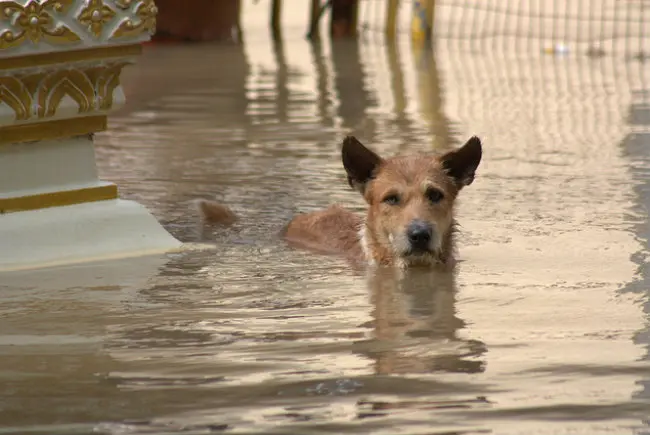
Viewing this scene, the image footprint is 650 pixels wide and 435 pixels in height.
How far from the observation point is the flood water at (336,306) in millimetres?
3990

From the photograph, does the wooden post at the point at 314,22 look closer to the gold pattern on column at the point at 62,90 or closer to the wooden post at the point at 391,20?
the wooden post at the point at 391,20

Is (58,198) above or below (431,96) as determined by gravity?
above

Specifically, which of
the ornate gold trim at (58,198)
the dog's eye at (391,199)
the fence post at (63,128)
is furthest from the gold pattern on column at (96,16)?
the dog's eye at (391,199)

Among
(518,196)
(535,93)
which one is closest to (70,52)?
(518,196)

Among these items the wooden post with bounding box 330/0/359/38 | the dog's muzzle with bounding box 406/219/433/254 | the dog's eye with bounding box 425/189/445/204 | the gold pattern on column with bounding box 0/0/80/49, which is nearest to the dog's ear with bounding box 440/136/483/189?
the dog's eye with bounding box 425/189/445/204

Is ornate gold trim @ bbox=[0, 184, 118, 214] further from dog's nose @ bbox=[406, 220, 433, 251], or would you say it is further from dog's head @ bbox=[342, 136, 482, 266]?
dog's nose @ bbox=[406, 220, 433, 251]

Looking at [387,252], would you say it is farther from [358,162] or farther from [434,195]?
[358,162]

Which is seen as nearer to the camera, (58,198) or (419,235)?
(419,235)

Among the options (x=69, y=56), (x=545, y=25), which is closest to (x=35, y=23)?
(x=69, y=56)

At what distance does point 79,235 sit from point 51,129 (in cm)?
52

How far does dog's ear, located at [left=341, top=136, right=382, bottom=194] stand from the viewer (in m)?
6.47

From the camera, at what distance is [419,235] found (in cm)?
616

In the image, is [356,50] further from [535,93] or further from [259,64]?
[535,93]

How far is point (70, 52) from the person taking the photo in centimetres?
638
